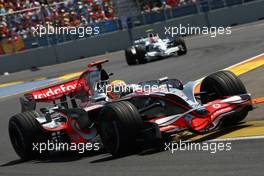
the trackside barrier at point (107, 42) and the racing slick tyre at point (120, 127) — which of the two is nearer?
the racing slick tyre at point (120, 127)

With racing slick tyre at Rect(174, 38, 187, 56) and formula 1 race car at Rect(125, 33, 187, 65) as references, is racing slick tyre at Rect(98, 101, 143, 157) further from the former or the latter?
formula 1 race car at Rect(125, 33, 187, 65)

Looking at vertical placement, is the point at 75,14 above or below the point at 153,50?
above

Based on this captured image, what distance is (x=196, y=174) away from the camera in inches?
269

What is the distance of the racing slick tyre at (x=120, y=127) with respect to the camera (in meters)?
8.30

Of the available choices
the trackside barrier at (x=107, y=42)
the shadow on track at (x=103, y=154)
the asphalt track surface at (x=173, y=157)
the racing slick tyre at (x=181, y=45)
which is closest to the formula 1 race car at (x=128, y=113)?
the shadow on track at (x=103, y=154)

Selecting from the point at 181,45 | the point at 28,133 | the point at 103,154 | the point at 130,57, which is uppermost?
the point at 28,133

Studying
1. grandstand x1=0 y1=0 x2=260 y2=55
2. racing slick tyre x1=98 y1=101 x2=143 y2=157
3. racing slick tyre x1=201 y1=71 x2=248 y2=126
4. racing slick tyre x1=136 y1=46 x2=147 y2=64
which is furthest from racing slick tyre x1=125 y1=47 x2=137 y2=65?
racing slick tyre x1=98 y1=101 x2=143 y2=157

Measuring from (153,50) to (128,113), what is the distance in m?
15.3

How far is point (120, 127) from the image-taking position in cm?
833

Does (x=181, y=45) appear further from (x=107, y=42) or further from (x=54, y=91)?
(x=54, y=91)

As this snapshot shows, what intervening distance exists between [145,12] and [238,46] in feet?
33.9

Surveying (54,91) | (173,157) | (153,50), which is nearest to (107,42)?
(153,50)

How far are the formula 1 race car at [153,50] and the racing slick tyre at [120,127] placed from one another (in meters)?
14.3

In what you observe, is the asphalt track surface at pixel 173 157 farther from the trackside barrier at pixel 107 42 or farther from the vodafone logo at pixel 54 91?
the trackside barrier at pixel 107 42
